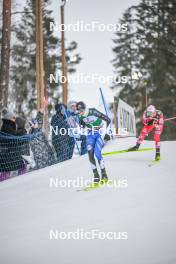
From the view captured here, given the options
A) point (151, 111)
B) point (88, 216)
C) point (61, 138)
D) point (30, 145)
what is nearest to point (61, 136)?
point (61, 138)

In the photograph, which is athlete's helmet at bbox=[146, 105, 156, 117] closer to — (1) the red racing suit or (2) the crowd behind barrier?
(1) the red racing suit

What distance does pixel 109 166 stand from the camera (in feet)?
37.7

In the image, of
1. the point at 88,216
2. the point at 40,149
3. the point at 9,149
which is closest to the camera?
the point at 88,216

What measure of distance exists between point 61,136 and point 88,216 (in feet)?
14.4

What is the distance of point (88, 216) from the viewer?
738 centimetres

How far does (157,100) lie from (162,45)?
4.00 m

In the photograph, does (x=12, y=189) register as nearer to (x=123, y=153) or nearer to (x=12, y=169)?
(x=12, y=169)

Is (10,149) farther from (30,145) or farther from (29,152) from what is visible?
(30,145)

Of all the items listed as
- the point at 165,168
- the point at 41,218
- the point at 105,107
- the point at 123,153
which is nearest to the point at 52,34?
the point at 105,107

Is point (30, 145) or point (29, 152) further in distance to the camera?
point (30, 145)

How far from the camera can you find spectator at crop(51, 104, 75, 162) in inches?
451

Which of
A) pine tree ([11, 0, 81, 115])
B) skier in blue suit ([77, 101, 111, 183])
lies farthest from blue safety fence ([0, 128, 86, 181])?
pine tree ([11, 0, 81, 115])

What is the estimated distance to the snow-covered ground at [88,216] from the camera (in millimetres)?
5930

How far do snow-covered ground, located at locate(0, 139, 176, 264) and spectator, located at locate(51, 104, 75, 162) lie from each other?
61 centimetres
